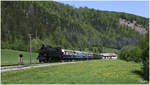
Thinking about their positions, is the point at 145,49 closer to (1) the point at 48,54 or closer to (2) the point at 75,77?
(2) the point at 75,77

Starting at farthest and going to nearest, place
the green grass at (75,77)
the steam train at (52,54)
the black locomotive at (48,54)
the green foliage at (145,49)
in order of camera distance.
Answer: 1. the steam train at (52,54)
2. the black locomotive at (48,54)
3. the green foliage at (145,49)
4. the green grass at (75,77)

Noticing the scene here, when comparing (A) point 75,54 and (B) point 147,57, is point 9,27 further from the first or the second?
(B) point 147,57

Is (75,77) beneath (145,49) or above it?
beneath

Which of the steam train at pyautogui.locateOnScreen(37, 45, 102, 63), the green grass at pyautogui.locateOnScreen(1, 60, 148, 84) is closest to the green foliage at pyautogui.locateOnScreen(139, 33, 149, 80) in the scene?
the green grass at pyautogui.locateOnScreen(1, 60, 148, 84)

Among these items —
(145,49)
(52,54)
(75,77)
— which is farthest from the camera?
(52,54)

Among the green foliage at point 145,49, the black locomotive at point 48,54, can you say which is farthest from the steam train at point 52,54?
the green foliage at point 145,49

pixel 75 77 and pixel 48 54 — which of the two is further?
pixel 48 54

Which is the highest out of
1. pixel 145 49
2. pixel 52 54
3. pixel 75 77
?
pixel 145 49

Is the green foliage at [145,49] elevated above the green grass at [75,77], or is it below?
above

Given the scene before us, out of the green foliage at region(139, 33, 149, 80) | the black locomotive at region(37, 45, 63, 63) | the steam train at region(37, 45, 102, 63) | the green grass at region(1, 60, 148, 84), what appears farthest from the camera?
the steam train at region(37, 45, 102, 63)

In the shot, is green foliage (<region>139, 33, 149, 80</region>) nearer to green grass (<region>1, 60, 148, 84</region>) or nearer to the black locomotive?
green grass (<region>1, 60, 148, 84</region>)

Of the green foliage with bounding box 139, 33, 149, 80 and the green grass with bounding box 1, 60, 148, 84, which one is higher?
the green foliage with bounding box 139, 33, 149, 80

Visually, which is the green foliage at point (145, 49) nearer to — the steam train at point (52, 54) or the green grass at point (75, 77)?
the green grass at point (75, 77)

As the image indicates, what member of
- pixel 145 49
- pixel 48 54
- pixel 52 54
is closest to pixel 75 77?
pixel 145 49
